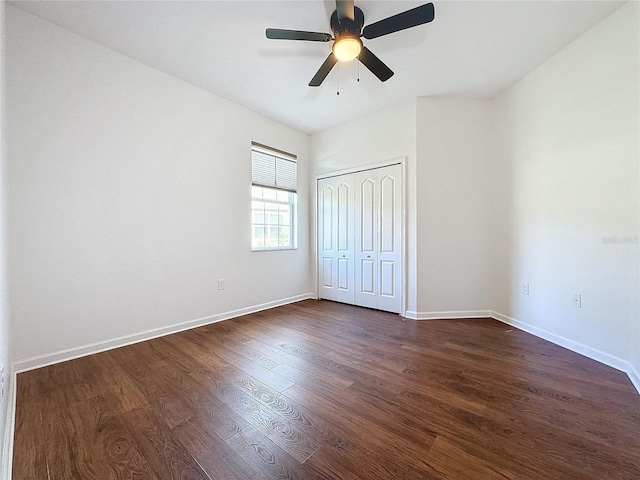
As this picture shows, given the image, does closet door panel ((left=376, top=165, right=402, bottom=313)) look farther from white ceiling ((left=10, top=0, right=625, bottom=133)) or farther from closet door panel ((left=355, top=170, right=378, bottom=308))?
white ceiling ((left=10, top=0, right=625, bottom=133))

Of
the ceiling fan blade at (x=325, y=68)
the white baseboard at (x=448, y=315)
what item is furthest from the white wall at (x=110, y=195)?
the white baseboard at (x=448, y=315)

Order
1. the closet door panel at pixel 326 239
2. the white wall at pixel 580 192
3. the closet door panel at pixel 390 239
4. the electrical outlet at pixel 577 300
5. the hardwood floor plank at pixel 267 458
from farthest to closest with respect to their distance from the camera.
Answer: the closet door panel at pixel 326 239 < the closet door panel at pixel 390 239 < the electrical outlet at pixel 577 300 < the white wall at pixel 580 192 < the hardwood floor plank at pixel 267 458

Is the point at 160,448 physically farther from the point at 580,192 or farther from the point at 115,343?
the point at 580,192

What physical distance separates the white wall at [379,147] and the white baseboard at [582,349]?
3.79 ft

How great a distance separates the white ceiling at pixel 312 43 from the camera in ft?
6.52

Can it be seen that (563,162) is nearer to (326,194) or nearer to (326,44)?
(326,44)

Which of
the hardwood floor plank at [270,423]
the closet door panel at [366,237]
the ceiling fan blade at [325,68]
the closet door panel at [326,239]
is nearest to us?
the hardwood floor plank at [270,423]

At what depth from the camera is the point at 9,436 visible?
131 cm

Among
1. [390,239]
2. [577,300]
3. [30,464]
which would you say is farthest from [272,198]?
[577,300]

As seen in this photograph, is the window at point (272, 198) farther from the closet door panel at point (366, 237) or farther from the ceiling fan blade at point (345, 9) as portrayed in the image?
the ceiling fan blade at point (345, 9)

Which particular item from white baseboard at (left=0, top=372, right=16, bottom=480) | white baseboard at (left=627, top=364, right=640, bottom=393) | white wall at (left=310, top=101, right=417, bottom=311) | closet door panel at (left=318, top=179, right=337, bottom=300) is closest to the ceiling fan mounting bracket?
white wall at (left=310, top=101, right=417, bottom=311)

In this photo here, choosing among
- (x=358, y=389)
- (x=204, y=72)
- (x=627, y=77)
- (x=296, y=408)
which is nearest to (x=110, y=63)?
(x=204, y=72)

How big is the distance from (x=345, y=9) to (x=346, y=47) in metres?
0.23

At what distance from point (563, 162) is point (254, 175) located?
356cm
